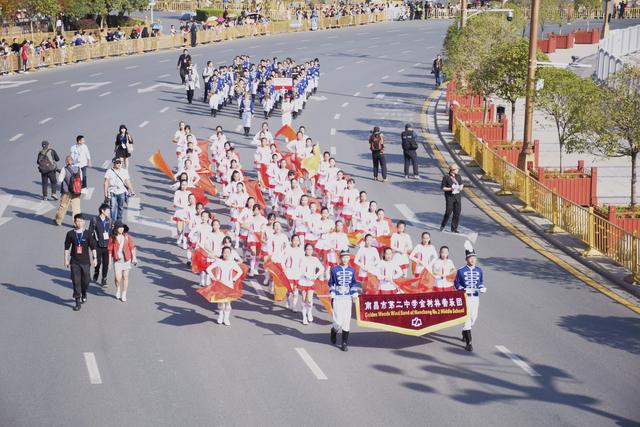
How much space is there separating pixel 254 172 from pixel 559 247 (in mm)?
10703

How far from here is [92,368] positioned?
1738 centimetres

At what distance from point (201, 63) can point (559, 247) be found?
3689cm

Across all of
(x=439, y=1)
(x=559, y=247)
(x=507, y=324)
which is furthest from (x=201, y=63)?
(x=439, y=1)

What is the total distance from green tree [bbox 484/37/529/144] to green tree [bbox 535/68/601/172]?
387 centimetres

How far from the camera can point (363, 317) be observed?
18688mm

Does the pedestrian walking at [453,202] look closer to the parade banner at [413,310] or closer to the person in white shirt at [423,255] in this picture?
the person in white shirt at [423,255]

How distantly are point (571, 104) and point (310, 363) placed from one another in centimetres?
1527

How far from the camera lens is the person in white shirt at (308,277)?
19953 millimetres

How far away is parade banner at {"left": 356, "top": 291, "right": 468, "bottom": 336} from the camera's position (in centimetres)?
1872

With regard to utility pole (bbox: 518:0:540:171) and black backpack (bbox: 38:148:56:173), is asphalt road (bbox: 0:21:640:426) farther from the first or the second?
utility pole (bbox: 518:0:540:171)

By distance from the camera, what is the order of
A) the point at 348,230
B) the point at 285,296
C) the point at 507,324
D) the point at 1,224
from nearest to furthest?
the point at 507,324 < the point at 285,296 < the point at 348,230 < the point at 1,224

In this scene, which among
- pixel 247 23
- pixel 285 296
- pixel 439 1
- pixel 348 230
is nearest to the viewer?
pixel 285 296

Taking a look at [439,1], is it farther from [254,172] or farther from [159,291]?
[159,291]

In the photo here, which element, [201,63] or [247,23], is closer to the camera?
[201,63]
